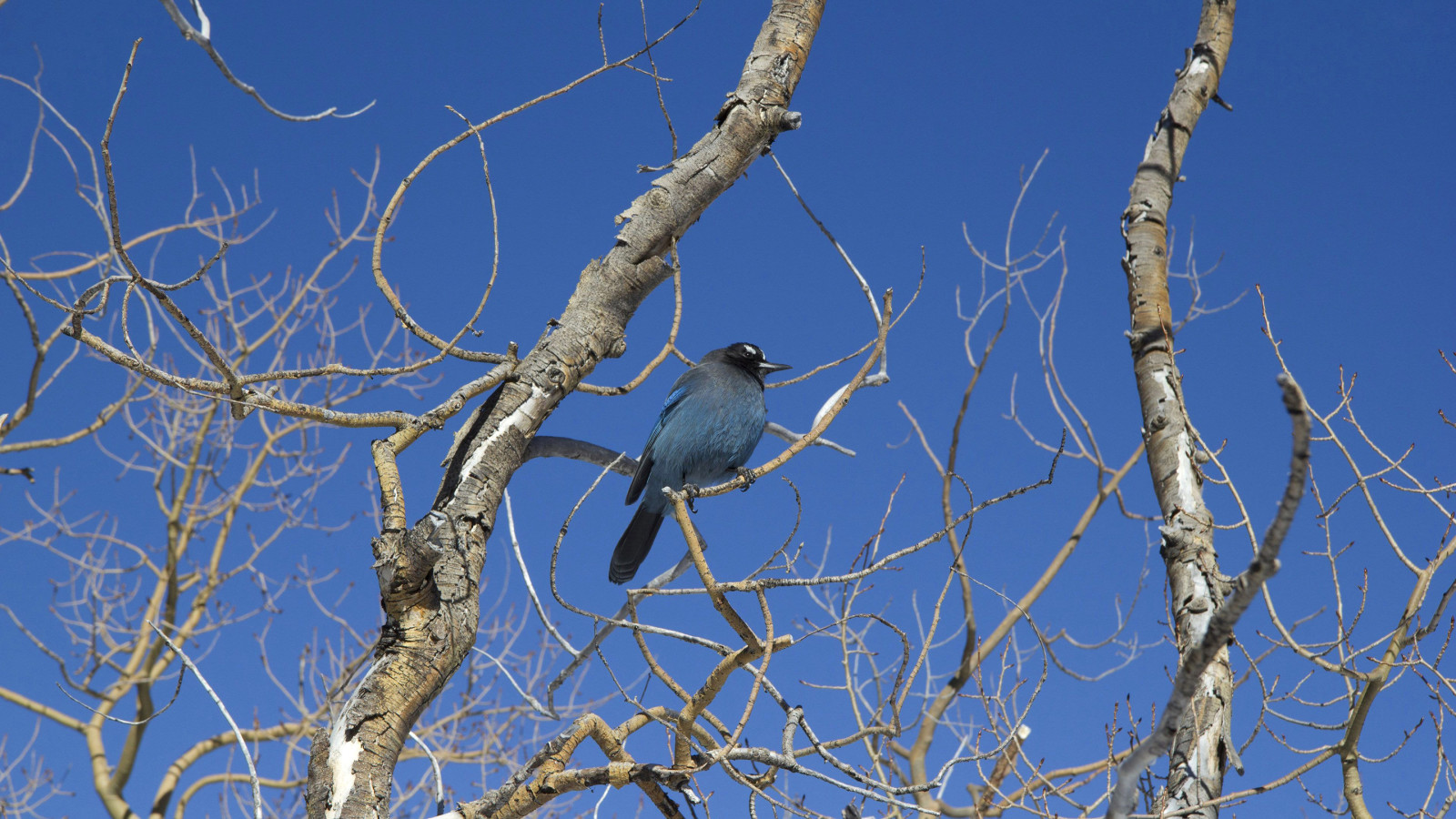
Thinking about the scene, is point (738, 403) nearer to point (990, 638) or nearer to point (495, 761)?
point (990, 638)

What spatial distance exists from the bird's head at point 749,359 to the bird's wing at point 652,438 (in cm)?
28

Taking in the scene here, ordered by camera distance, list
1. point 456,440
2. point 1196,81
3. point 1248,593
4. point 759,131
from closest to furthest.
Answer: point 1248,593, point 456,440, point 759,131, point 1196,81

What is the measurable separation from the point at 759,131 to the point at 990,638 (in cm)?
356

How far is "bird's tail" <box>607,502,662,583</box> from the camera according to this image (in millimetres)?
5023

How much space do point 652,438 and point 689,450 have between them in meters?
0.28

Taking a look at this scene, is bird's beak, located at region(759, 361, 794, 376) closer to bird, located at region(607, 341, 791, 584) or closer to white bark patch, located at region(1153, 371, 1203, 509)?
bird, located at region(607, 341, 791, 584)

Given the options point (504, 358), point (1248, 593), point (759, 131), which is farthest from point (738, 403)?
point (1248, 593)

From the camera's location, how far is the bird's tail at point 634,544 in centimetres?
502

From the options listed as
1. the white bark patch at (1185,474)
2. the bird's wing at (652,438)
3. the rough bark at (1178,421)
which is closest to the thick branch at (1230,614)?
the rough bark at (1178,421)

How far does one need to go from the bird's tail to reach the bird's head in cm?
116

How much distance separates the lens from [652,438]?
A: 528cm

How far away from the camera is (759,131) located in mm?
3967

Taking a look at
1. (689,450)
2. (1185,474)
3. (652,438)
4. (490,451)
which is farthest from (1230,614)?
(652,438)

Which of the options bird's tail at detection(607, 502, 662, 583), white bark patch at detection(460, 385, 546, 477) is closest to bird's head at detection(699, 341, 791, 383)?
bird's tail at detection(607, 502, 662, 583)
